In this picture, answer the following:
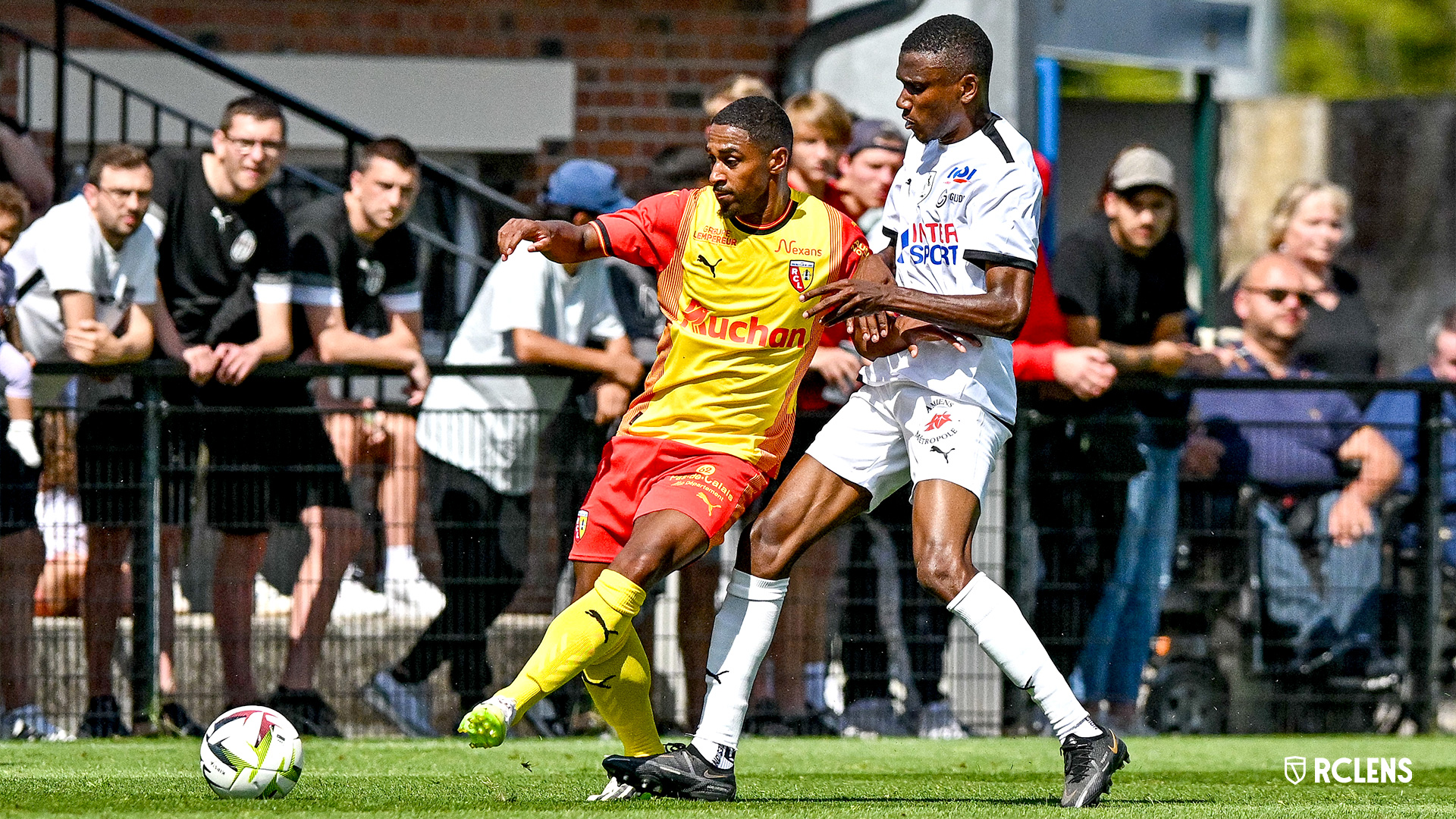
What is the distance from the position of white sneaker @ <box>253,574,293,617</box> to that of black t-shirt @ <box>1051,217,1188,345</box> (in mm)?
3401

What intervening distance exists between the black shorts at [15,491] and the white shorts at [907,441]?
351cm

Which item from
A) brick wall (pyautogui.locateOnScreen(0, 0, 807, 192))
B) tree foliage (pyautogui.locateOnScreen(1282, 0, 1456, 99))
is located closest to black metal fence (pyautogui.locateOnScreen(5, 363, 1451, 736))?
brick wall (pyautogui.locateOnScreen(0, 0, 807, 192))

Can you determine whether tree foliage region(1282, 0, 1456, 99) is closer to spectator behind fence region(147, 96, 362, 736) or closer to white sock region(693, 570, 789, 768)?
spectator behind fence region(147, 96, 362, 736)

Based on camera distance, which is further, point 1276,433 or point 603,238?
point 1276,433

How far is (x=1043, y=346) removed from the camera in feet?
28.1

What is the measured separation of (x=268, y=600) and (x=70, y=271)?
1501 millimetres

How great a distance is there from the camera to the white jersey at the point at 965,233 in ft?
19.7

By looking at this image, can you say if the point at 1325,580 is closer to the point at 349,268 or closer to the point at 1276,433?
the point at 1276,433

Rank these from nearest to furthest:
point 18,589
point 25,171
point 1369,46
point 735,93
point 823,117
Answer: point 18,589 < point 823,117 < point 735,93 < point 25,171 < point 1369,46

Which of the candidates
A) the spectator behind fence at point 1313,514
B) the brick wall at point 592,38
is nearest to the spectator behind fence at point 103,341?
the brick wall at point 592,38

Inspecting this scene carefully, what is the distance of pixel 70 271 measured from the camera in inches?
320

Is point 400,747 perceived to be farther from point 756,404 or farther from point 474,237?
point 474,237

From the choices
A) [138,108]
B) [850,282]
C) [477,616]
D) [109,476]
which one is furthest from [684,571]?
[138,108]
